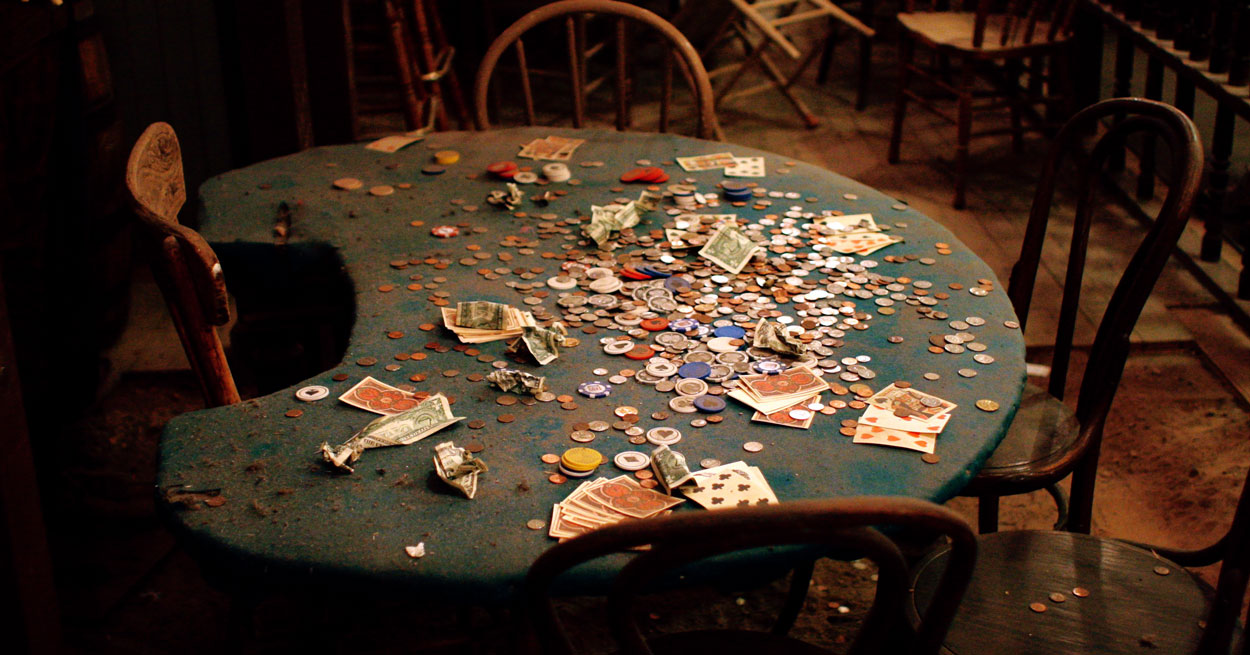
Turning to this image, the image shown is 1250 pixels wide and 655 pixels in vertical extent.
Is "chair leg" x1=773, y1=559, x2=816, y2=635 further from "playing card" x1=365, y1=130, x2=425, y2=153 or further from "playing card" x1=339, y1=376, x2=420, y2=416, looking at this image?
"playing card" x1=365, y1=130, x2=425, y2=153

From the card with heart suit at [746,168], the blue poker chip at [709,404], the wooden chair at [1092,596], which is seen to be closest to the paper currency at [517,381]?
the blue poker chip at [709,404]

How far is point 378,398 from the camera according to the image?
1.66 metres

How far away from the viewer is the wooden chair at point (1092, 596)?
1.50 m

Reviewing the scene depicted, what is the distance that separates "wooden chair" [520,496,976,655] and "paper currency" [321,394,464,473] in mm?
450

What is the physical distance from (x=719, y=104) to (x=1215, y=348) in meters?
2.96

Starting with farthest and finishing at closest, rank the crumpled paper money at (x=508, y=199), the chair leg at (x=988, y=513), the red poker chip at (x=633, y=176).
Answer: the red poker chip at (x=633, y=176) → the crumpled paper money at (x=508, y=199) → the chair leg at (x=988, y=513)

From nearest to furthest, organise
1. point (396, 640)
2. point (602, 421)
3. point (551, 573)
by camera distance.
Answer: point (551, 573) → point (602, 421) → point (396, 640)

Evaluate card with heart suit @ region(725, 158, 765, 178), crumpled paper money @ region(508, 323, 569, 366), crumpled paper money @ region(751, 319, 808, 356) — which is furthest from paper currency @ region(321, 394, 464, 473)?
card with heart suit @ region(725, 158, 765, 178)

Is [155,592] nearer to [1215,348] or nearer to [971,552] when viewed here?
[971,552]

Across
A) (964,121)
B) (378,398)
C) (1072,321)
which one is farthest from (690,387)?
(964,121)

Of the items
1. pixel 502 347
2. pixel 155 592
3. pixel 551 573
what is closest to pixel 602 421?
pixel 502 347

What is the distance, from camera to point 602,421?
1.61m

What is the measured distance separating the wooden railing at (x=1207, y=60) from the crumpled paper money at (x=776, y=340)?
2.23 meters

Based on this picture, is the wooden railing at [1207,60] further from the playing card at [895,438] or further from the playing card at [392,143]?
the playing card at [392,143]
